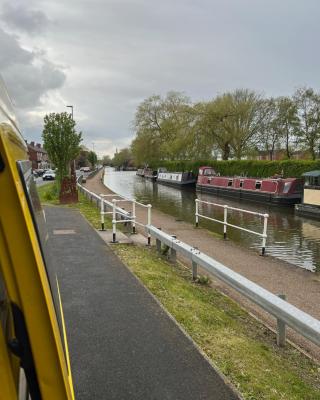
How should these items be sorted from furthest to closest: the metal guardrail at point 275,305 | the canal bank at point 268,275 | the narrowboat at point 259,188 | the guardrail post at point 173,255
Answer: the narrowboat at point 259,188, the guardrail post at point 173,255, the canal bank at point 268,275, the metal guardrail at point 275,305

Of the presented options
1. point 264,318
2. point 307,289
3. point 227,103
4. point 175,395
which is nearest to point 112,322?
point 175,395

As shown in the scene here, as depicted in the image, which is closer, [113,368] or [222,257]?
[113,368]

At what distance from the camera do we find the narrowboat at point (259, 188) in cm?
3033

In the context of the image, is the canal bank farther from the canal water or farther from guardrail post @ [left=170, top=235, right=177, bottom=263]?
the canal water

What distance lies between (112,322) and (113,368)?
1.14 metres

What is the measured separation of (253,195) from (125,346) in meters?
30.9

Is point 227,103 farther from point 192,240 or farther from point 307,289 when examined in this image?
point 307,289

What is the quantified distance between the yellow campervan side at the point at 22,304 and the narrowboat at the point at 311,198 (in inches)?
942

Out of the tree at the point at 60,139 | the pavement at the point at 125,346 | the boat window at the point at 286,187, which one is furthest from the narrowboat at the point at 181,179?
the pavement at the point at 125,346

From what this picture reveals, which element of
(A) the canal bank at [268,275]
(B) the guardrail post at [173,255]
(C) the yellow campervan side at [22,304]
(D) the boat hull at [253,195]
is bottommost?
(D) the boat hull at [253,195]

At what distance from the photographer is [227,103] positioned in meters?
46.3

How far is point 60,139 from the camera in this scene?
69.9 feet

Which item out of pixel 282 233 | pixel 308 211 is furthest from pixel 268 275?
pixel 308 211

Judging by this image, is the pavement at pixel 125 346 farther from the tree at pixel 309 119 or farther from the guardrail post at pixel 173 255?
the tree at pixel 309 119
